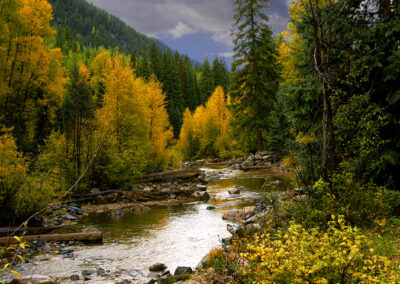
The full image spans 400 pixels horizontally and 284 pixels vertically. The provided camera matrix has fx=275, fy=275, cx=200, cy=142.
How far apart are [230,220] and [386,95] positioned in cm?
667

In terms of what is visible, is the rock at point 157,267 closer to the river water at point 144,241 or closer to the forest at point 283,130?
the river water at point 144,241

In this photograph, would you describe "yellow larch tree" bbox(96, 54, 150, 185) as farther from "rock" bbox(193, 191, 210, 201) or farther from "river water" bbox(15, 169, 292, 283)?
"river water" bbox(15, 169, 292, 283)

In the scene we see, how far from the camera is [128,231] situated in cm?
1005

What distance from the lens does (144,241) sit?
350 inches

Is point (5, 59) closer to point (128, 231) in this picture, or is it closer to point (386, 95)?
point (128, 231)

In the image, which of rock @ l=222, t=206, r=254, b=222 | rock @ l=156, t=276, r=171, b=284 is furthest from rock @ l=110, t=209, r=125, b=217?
rock @ l=156, t=276, r=171, b=284

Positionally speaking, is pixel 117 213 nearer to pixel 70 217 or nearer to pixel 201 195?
pixel 70 217

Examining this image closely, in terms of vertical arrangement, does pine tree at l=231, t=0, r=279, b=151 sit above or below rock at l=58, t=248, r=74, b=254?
above

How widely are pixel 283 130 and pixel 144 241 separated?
1346 centimetres

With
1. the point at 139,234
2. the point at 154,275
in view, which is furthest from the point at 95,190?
the point at 154,275

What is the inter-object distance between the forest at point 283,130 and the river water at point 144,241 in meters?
1.90

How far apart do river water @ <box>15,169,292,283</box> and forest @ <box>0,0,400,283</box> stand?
1.90 meters

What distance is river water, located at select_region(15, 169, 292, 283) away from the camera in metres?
6.87

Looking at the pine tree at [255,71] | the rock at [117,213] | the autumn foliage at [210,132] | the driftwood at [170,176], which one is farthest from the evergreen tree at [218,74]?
the rock at [117,213]
